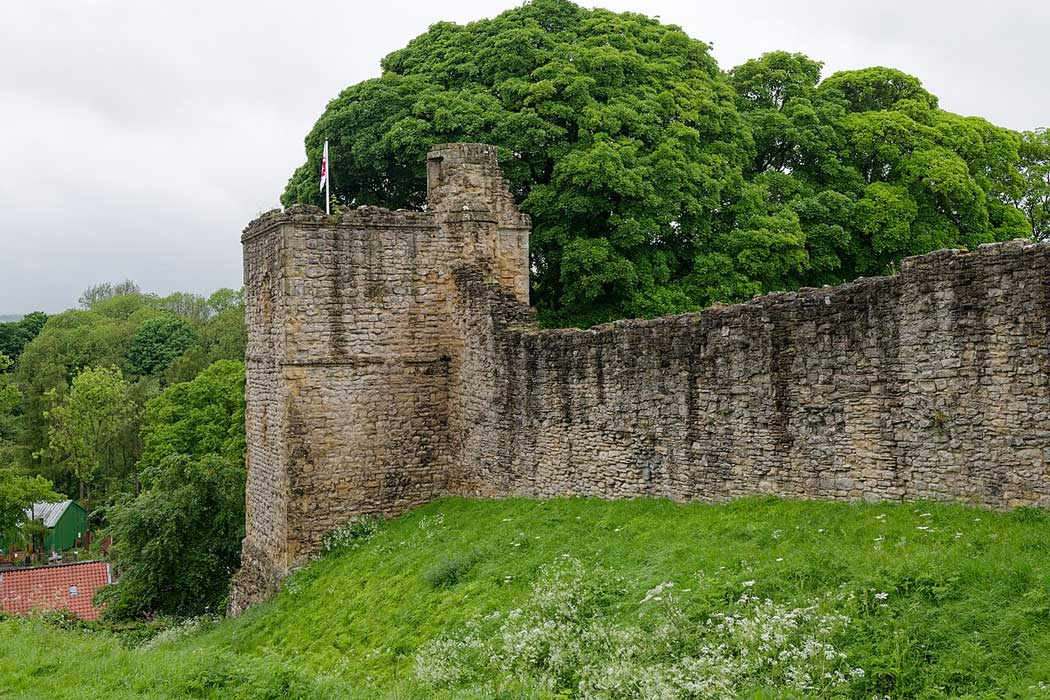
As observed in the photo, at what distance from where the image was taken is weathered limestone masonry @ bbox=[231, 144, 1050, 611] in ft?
32.9

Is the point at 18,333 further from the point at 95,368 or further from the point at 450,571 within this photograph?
the point at 450,571

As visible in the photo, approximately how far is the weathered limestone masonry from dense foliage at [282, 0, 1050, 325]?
4.44 metres

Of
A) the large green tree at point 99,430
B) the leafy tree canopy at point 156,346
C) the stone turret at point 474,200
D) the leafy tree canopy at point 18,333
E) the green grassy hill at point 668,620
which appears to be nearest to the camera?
the green grassy hill at point 668,620

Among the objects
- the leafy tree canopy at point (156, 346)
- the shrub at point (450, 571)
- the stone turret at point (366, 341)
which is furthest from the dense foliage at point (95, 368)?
the shrub at point (450, 571)

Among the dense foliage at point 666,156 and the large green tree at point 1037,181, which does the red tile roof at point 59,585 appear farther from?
the large green tree at point 1037,181

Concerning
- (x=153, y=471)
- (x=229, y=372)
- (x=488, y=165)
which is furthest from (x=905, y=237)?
(x=229, y=372)

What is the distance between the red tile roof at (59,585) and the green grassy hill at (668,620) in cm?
1697

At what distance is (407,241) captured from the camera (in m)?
18.2

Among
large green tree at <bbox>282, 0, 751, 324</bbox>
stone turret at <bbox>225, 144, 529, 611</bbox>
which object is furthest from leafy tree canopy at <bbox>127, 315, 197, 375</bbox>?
stone turret at <bbox>225, 144, 529, 611</bbox>

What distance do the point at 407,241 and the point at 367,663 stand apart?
850cm

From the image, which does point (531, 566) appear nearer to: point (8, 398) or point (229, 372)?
point (229, 372)

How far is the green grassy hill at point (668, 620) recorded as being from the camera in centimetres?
764

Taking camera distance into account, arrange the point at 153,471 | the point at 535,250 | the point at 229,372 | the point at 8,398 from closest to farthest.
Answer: the point at 535,250 → the point at 153,471 → the point at 229,372 → the point at 8,398

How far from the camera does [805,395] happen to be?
38.7ft
